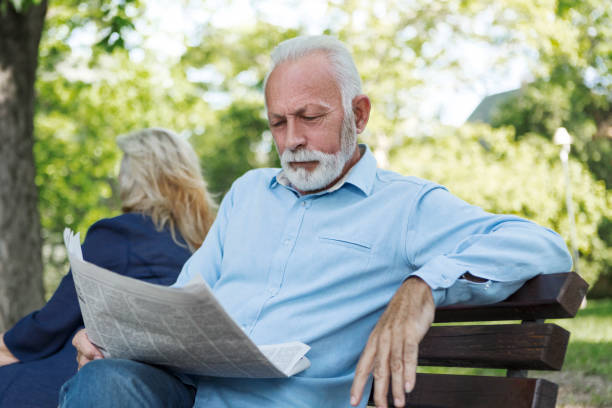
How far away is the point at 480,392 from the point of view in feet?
5.87

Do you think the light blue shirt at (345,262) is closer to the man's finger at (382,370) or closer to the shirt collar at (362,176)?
the shirt collar at (362,176)

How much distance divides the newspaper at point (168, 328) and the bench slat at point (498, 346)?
0.39 m

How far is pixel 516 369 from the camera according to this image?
1.77 metres

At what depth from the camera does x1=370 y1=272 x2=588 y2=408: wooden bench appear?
1645mm

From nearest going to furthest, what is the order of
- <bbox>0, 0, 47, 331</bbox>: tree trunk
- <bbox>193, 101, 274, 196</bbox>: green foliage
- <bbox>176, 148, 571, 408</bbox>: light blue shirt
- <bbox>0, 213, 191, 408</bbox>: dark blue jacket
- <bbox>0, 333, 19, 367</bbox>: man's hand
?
1. <bbox>176, 148, 571, 408</bbox>: light blue shirt
2. <bbox>0, 213, 191, 408</bbox>: dark blue jacket
3. <bbox>0, 333, 19, 367</bbox>: man's hand
4. <bbox>0, 0, 47, 331</bbox>: tree trunk
5. <bbox>193, 101, 274, 196</bbox>: green foliage

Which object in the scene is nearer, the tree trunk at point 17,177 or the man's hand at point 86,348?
the man's hand at point 86,348

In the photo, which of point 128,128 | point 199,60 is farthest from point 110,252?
point 199,60

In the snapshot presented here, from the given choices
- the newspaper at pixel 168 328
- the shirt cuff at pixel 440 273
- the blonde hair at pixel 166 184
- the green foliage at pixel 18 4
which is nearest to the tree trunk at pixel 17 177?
the green foliage at pixel 18 4

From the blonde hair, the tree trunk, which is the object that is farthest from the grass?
the tree trunk

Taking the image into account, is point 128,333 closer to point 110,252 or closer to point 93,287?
point 93,287

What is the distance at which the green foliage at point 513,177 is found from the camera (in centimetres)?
2150

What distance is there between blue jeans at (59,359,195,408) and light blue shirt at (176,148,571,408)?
0.22m

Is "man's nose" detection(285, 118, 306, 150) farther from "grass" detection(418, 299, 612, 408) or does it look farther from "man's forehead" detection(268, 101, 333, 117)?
"grass" detection(418, 299, 612, 408)

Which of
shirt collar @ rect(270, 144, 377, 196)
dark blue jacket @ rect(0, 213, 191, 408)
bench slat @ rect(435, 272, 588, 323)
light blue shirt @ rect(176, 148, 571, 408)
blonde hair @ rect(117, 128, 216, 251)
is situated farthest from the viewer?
blonde hair @ rect(117, 128, 216, 251)
